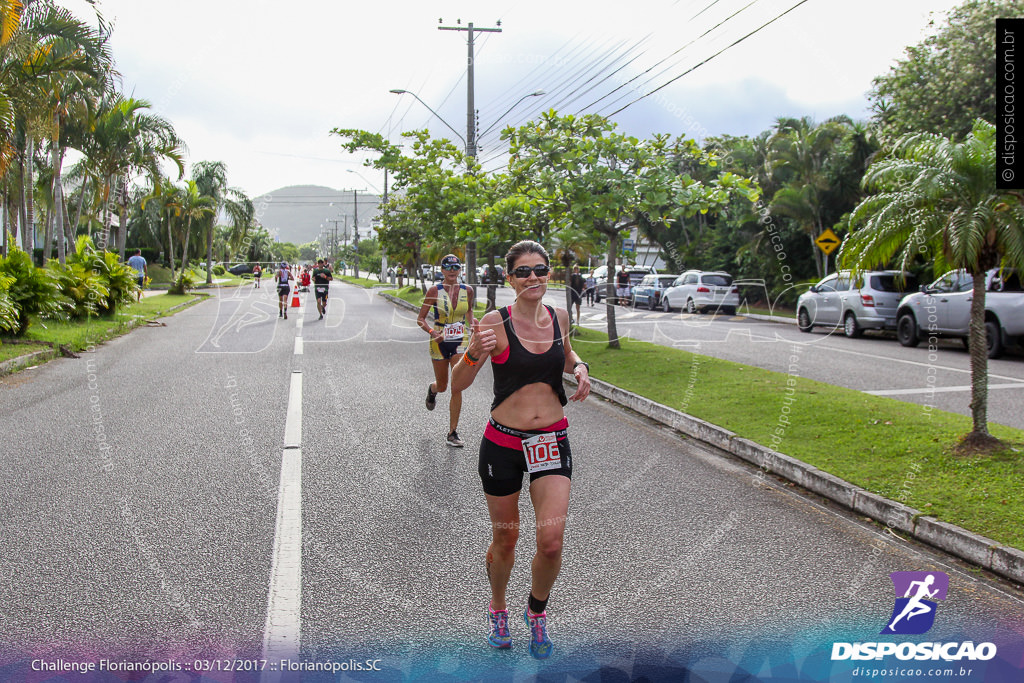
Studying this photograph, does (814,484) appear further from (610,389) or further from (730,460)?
(610,389)

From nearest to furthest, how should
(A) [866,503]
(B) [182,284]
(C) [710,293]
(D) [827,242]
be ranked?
(A) [866,503] → (D) [827,242] → (C) [710,293] → (B) [182,284]

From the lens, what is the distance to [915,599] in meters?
4.33

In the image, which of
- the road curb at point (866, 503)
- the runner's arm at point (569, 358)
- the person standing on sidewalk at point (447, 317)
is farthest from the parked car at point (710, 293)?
the runner's arm at point (569, 358)

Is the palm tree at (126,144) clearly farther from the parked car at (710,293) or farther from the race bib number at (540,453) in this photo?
the race bib number at (540,453)

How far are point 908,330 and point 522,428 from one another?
1676 cm

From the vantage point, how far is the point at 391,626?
3.79m

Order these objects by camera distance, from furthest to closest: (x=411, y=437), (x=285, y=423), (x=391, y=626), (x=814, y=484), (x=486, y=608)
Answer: (x=285, y=423) → (x=411, y=437) → (x=814, y=484) → (x=486, y=608) → (x=391, y=626)

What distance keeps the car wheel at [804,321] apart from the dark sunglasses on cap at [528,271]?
20377 mm

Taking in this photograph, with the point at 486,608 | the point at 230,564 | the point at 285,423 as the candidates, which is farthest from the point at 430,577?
the point at 285,423

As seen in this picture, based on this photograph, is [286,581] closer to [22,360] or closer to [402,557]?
[402,557]

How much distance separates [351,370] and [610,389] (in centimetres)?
427

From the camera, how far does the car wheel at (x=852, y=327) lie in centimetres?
2012

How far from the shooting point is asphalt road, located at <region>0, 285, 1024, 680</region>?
11.8ft

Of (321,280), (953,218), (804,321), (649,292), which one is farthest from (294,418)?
(649,292)
